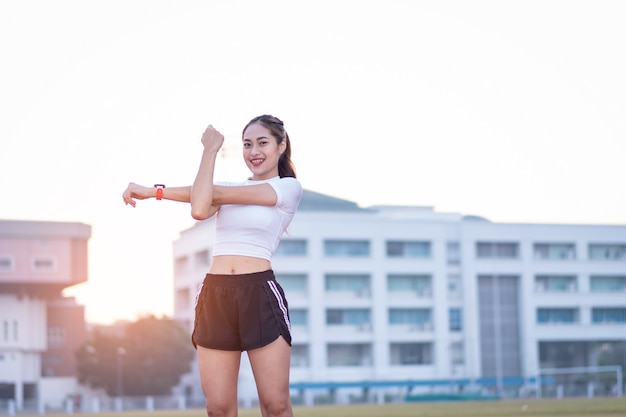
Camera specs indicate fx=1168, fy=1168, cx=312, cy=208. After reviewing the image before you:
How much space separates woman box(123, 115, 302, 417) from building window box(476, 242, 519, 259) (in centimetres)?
8281

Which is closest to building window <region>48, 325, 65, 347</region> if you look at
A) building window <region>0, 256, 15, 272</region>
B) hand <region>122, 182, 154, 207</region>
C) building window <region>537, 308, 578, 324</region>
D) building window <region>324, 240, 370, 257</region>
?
building window <region>0, 256, 15, 272</region>

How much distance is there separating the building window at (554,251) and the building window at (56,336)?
120 ft

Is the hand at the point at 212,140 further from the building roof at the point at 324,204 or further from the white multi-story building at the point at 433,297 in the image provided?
the building roof at the point at 324,204

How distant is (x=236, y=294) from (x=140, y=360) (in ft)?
260

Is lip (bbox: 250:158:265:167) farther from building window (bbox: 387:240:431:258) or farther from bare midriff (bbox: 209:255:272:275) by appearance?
building window (bbox: 387:240:431:258)

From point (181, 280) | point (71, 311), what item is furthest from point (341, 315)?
point (71, 311)

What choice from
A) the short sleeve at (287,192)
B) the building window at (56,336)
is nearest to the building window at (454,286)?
the building window at (56,336)

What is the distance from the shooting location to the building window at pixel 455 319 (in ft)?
283

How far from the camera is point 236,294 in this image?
5168mm

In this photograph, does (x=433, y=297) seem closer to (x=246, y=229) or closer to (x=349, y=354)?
(x=349, y=354)

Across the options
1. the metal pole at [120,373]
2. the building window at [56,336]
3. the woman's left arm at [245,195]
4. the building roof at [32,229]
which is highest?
the building roof at [32,229]

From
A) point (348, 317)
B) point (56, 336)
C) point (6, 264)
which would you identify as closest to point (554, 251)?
point (348, 317)

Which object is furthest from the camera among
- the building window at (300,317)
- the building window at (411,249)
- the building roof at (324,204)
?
the building roof at (324,204)

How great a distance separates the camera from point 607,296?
91.0 metres
